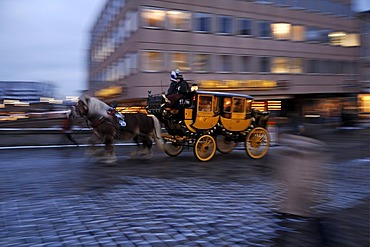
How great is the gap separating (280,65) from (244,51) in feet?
16.5

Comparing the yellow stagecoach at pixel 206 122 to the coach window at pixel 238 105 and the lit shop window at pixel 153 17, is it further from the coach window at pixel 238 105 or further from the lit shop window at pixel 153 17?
the lit shop window at pixel 153 17

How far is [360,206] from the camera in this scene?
23.2ft

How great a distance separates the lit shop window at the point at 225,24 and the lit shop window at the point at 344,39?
14.0 metres

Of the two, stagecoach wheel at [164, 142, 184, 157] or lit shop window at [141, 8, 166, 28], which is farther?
lit shop window at [141, 8, 166, 28]

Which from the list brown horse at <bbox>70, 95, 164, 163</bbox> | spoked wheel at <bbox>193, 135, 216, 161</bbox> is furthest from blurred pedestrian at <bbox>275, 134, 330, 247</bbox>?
brown horse at <bbox>70, 95, 164, 163</bbox>

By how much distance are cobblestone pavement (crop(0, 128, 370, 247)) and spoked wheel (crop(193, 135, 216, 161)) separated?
1.38 metres

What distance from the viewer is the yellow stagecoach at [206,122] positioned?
12398 millimetres

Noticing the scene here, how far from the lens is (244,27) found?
129ft

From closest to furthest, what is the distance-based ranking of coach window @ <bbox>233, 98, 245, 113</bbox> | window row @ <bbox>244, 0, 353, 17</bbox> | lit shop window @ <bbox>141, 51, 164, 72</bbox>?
coach window @ <bbox>233, 98, 245, 113</bbox> → lit shop window @ <bbox>141, 51, 164, 72</bbox> → window row @ <bbox>244, 0, 353, 17</bbox>

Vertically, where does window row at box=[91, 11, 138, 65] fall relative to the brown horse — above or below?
above

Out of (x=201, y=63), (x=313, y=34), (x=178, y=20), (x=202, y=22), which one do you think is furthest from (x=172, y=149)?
(x=313, y=34)

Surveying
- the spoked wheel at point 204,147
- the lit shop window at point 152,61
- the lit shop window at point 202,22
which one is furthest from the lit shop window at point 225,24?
the spoked wheel at point 204,147

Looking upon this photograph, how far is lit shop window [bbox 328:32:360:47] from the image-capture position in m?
46.3

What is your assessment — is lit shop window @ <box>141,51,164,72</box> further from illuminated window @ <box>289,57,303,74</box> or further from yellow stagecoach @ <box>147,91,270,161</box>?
yellow stagecoach @ <box>147,91,270,161</box>
